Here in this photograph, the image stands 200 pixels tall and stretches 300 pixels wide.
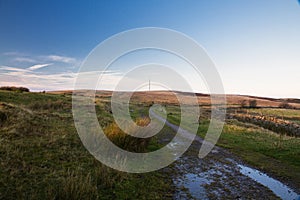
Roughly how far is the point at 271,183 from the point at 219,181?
1996mm

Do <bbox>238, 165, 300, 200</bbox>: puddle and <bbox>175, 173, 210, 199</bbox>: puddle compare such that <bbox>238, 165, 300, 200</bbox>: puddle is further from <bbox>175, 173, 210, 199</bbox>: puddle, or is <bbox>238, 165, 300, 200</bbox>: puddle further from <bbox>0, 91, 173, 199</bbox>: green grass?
<bbox>0, 91, 173, 199</bbox>: green grass

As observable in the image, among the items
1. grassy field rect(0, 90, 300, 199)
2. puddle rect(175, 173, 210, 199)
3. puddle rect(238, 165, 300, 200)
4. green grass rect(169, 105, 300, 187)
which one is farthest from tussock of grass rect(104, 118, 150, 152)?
green grass rect(169, 105, 300, 187)

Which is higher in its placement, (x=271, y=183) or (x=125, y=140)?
(x=125, y=140)

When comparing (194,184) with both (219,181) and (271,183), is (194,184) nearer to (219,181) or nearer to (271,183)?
(219,181)

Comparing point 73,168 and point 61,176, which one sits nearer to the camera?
point 61,176

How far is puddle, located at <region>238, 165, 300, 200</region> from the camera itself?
7.43 m

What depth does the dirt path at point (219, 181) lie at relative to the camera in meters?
7.26

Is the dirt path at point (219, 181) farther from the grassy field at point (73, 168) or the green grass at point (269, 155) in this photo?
the green grass at point (269, 155)

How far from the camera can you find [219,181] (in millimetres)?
8469

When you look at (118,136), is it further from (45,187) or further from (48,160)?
(45,187)

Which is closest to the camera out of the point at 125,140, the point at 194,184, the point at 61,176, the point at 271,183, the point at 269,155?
the point at 61,176

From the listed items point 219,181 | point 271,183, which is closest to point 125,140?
point 219,181

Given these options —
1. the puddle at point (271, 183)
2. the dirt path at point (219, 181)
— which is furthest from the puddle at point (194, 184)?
the puddle at point (271, 183)

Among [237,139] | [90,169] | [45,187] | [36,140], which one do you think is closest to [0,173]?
[45,187]
